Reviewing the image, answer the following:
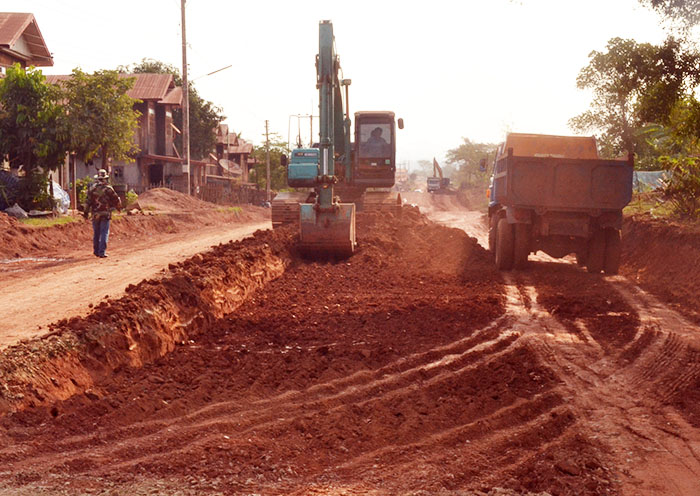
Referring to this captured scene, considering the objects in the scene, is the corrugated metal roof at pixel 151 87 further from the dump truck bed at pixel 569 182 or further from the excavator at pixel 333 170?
the dump truck bed at pixel 569 182

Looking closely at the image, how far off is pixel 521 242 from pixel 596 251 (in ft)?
4.86

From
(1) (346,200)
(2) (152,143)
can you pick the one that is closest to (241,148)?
(2) (152,143)

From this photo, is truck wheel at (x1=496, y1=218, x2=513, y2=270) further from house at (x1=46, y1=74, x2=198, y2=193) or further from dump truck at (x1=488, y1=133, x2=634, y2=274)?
house at (x1=46, y1=74, x2=198, y2=193)

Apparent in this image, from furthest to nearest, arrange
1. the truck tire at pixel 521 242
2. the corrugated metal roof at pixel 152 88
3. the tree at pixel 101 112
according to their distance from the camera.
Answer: the corrugated metal roof at pixel 152 88 → the tree at pixel 101 112 → the truck tire at pixel 521 242

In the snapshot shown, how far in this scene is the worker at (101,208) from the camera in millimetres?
15648

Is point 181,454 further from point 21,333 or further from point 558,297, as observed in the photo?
point 558,297

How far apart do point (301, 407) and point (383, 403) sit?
28.0 inches

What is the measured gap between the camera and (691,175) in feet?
57.0

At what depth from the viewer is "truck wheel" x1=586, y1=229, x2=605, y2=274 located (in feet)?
46.4

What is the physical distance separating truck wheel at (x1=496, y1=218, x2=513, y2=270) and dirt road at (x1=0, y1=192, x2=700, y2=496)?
10.9 feet

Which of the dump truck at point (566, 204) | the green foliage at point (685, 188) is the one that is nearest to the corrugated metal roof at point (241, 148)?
the green foliage at point (685, 188)

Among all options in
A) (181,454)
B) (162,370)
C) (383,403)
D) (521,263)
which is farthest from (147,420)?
(521,263)

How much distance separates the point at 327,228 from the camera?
48.0 ft

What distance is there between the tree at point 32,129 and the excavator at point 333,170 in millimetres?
7600
